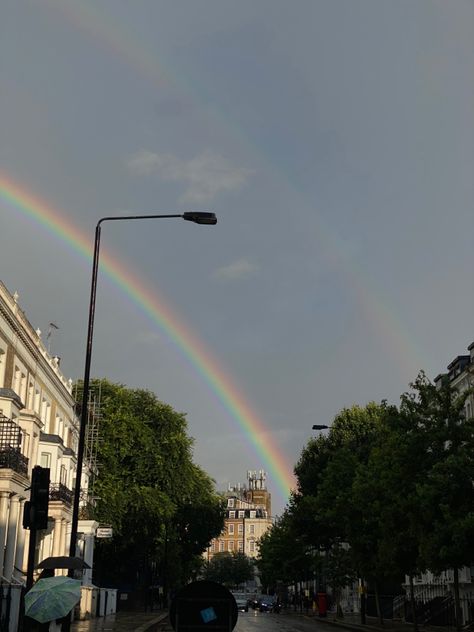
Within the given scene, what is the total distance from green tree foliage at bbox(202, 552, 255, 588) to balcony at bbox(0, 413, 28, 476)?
146m

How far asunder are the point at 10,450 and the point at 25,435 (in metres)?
5.39

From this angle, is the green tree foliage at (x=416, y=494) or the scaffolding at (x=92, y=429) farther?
the scaffolding at (x=92, y=429)

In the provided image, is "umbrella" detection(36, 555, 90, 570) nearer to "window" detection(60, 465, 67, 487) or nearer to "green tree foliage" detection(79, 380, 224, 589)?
"window" detection(60, 465, 67, 487)

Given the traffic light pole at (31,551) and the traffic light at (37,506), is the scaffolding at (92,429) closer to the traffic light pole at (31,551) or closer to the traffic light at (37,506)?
the traffic light pole at (31,551)

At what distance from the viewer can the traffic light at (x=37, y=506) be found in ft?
42.1

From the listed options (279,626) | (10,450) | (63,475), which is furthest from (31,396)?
(279,626)

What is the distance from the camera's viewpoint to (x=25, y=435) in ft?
118

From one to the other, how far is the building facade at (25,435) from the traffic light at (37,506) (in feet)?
57.0

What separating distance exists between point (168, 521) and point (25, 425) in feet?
91.7

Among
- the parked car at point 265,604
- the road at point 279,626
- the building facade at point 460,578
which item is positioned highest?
the building facade at point 460,578

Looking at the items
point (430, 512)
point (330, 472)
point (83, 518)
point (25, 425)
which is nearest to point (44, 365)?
point (25, 425)

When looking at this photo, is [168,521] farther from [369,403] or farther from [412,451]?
[412,451]

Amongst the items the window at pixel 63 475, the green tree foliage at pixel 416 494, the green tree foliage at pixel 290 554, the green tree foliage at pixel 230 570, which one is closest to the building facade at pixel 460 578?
the green tree foliage at pixel 416 494

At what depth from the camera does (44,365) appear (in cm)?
4434
